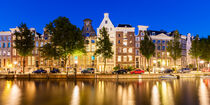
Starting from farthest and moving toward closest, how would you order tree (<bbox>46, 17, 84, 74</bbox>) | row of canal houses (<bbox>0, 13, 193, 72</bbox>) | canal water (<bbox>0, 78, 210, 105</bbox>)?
1. row of canal houses (<bbox>0, 13, 193, 72</bbox>)
2. tree (<bbox>46, 17, 84, 74</bbox>)
3. canal water (<bbox>0, 78, 210, 105</bbox>)

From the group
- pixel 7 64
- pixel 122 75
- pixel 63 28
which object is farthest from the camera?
pixel 7 64

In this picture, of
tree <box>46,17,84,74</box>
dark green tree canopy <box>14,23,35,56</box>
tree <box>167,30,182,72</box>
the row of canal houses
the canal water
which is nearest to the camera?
the canal water

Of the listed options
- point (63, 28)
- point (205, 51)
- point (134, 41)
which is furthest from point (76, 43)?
point (205, 51)

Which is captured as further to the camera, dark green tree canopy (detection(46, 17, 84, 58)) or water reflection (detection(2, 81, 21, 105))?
dark green tree canopy (detection(46, 17, 84, 58))

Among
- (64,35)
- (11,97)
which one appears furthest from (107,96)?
(64,35)

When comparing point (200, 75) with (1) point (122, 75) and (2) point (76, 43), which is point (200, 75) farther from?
(2) point (76, 43)

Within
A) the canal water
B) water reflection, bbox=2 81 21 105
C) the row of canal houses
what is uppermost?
the row of canal houses

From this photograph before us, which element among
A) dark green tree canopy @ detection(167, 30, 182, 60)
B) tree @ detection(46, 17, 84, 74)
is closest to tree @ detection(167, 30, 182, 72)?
dark green tree canopy @ detection(167, 30, 182, 60)

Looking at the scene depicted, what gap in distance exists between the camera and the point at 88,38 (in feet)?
247

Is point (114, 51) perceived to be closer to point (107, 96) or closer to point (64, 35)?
point (64, 35)

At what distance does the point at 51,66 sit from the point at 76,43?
22489mm

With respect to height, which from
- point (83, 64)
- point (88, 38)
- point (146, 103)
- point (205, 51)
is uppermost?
point (88, 38)

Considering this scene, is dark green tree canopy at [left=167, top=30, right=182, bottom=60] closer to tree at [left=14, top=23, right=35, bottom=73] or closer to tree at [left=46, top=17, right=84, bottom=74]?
tree at [left=46, top=17, right=84, bottom=74]

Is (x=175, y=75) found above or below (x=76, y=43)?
below
